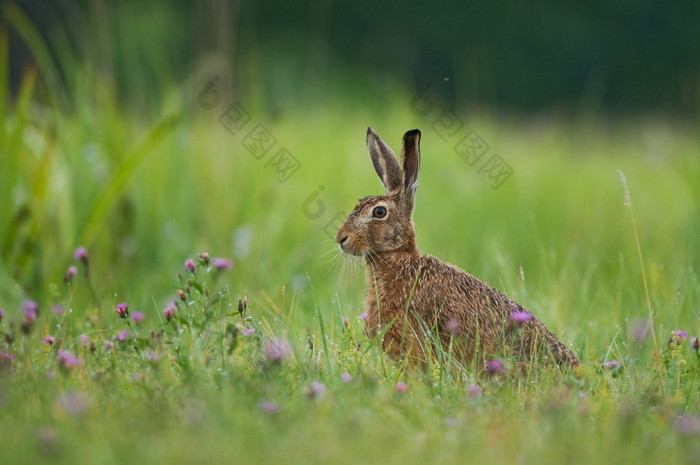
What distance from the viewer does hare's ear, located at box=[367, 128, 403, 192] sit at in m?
4.17

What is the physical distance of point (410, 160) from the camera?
13.2ft

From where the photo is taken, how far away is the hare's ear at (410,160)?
154 inches

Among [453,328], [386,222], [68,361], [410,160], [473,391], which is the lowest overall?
[473,391]

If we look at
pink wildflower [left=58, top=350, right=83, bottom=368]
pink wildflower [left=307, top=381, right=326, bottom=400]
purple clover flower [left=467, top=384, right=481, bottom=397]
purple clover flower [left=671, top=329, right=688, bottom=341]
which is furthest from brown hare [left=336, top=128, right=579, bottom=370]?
pink wildflower [left=58, top=350, right=83, bottom=368]

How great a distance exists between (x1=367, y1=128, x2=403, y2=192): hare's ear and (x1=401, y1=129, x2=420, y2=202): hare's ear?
0.31 feet

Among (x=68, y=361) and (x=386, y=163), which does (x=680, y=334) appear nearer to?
(x=386, y=163)

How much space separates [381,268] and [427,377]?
92 centimetres

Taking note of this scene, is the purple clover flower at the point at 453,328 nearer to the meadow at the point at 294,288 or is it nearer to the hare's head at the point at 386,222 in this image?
the meadow at the point at 294,288

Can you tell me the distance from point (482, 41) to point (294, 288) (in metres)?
13.6

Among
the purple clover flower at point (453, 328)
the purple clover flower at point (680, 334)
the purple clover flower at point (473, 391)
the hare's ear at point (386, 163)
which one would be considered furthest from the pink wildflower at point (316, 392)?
the purple clover flower at point (680, 334)

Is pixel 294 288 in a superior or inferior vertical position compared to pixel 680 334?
superior

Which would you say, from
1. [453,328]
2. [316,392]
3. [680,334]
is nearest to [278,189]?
[453,328]

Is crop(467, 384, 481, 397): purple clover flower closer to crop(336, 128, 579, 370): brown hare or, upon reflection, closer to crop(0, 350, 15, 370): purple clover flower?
crop(336, 128, 579, 370): brown hare

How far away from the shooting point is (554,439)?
266 cm
